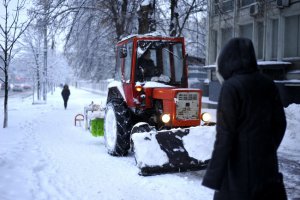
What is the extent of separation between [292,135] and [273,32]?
9292 millimetres

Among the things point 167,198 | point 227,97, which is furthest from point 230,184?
point 167,198

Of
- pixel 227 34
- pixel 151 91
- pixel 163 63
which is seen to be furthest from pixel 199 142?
pixel 227 34

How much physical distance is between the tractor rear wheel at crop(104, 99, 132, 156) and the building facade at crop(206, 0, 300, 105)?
771 centimetres

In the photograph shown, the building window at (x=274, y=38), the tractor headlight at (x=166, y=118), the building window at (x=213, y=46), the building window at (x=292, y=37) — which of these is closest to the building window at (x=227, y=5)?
the building window at (x=213, y=46)

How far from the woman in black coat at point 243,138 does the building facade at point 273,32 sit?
12424 mm

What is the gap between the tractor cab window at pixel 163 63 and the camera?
8500 millimetres

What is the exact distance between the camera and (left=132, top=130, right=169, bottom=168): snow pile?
6.84 m

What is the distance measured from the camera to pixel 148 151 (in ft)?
22.8

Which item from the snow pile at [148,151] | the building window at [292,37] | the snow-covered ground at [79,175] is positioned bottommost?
the snow-covered ground at [79,175]

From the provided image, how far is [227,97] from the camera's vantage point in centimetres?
274

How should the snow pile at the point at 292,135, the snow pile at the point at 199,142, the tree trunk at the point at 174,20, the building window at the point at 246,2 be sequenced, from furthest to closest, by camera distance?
the building window at the point at 246,2 → the tree trunk at the point at 174,20 → the snow pile at the point at 292,135 → the snow pile at the point at 199,142

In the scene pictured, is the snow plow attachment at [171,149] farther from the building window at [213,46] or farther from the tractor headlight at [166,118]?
the building window at [213,46]

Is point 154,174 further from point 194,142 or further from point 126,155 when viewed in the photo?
point 126,155

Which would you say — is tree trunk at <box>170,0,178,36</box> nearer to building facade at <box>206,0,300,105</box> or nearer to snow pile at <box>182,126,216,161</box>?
building facade at <box>206,0,300,105</box>
